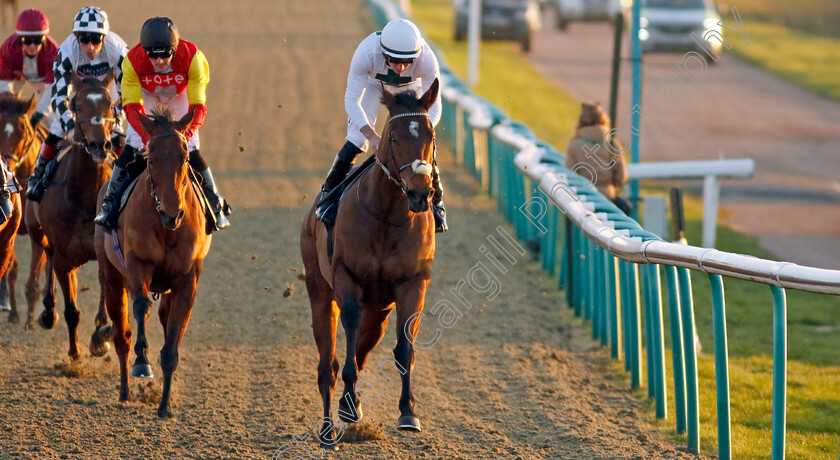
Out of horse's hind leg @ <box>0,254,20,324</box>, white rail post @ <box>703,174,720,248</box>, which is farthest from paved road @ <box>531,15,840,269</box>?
horse's hind leg @ <box>0,254,20,324</box>

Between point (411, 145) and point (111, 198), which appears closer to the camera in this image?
point (411, 145)

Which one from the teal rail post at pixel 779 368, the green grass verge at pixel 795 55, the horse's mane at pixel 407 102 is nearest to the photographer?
the teal rail post at pixel 779 368

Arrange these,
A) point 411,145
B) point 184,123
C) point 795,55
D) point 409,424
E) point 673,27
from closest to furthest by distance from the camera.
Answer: point 411,145, point 409,424, point 184,123, point 673,27, point 795,55

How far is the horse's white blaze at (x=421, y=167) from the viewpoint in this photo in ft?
15.8

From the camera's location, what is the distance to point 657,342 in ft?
20.4

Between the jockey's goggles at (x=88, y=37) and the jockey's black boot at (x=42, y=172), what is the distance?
714 millimetres

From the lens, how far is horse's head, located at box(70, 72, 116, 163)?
21.4ft

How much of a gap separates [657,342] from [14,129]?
4698 millimetres

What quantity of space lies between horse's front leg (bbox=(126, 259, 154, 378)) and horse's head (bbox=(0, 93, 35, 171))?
2.12 metres

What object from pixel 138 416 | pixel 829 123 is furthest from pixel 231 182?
pixel 829 123

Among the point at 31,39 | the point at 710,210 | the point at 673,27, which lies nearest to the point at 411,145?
the point at 31,39

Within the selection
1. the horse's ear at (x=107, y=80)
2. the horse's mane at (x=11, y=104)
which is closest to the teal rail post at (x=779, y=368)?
the horse's ear at (x=107, y=80)

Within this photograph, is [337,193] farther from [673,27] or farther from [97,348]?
[673,27]

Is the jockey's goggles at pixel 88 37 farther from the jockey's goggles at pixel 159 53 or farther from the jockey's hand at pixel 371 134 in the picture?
the jockey's hand at pixel 371 134
